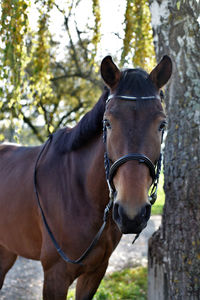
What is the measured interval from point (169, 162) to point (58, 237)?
1231 millimetres

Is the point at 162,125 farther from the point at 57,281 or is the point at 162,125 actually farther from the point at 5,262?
the point at 5,262

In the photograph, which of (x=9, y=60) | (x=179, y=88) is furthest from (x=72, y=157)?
(x=9, y=60)

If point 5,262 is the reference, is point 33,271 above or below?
below

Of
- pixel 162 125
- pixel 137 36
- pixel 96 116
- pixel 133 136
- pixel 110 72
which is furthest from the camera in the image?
pixel 137 36

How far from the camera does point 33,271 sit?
5.31 m

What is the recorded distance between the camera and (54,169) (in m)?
2.58

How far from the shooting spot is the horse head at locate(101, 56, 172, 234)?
5.17 ft

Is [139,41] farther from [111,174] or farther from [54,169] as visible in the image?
[111,174]

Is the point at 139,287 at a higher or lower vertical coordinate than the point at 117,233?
lower

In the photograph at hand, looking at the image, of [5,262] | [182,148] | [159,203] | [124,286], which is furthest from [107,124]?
[124,286]

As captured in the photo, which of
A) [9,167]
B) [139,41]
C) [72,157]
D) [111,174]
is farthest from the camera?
[139,41]

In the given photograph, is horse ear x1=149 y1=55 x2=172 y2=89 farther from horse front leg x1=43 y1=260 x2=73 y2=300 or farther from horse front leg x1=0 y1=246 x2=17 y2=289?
horse front leg x1=0 y1=246 x2=17 y2=289

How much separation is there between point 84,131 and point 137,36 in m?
2.50

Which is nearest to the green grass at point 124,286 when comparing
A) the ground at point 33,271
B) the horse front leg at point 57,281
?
the ground at point 33,271
